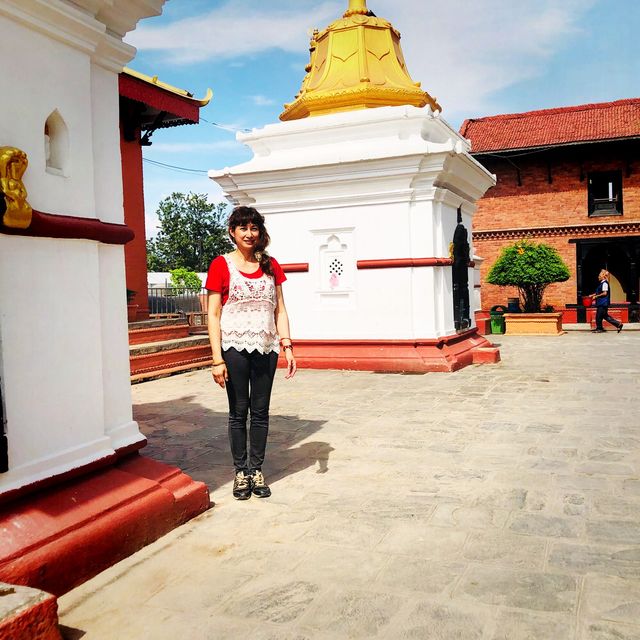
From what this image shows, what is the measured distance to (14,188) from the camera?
287cm

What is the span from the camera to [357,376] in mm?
9016

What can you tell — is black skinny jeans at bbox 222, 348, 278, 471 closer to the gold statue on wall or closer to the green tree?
the gold statue on wall

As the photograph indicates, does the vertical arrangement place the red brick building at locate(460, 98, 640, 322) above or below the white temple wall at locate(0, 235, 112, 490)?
above

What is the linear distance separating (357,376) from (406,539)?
18.6ft

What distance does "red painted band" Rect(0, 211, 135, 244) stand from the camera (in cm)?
303


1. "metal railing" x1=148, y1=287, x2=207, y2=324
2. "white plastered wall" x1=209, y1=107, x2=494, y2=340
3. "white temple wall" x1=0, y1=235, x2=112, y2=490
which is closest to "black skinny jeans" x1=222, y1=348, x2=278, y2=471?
"white temple wall" x1=0, y1=235, x2=112, y2=490

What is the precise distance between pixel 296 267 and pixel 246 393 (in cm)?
620

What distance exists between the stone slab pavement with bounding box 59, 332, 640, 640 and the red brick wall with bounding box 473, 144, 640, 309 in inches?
673

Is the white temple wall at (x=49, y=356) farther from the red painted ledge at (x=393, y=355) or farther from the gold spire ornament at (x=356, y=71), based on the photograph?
the gold spire ornament at (x=356, y=71)

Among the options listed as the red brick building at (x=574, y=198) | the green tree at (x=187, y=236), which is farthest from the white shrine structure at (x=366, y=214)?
the green tree at (x=187, y=236)

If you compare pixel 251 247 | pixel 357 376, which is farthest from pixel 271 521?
pixel 357 376

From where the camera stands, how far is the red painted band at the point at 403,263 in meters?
9.38

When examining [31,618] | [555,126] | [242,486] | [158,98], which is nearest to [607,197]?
[555,126]

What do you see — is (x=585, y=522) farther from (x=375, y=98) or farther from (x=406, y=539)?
(x=375, y=98)
